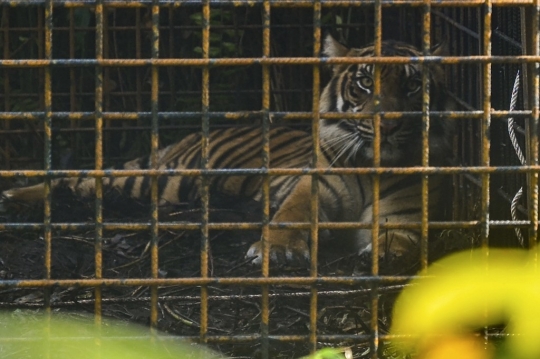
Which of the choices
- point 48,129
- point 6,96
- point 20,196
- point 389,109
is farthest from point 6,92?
point 48,129

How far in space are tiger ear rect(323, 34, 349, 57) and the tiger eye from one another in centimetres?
12

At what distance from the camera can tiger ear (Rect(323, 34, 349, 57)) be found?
4137mm

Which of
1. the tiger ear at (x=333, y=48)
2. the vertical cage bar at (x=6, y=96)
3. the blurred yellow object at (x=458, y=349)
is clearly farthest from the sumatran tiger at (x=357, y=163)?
the blurred yellow object at (x=458, y=349)

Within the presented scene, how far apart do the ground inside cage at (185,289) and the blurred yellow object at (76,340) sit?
0.09 meters

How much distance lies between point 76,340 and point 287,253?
160cm

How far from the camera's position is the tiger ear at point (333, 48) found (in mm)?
4137

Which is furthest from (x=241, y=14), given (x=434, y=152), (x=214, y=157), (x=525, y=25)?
(x=525, y=25)

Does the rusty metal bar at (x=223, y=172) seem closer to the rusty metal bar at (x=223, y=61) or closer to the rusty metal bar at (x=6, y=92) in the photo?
the rusty metal bar at (x=223, y=61)

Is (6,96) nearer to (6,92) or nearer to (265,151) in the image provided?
(6,92)

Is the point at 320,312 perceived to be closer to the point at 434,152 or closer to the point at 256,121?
the point at 434,152

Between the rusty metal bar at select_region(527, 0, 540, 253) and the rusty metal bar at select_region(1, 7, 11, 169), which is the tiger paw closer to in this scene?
the rusty metal bar at select_region(1, 7, 11, 169)

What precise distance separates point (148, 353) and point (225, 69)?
2787 millimetres

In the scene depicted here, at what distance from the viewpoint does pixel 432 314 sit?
1198 millimetres

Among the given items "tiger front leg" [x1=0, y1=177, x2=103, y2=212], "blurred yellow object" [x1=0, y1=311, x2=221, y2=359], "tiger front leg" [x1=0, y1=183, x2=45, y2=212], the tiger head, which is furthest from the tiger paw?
"tiger front leg" [x1=0, y1=183, x2=45, y2=212]
